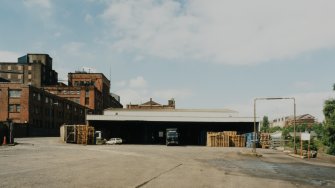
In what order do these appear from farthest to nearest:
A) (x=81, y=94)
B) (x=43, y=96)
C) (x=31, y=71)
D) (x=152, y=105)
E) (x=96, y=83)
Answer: (x=152, y=105) → (x=96, y=83) → (x=31, y=71) → (x=81, y=94) → (x=43, y=96)

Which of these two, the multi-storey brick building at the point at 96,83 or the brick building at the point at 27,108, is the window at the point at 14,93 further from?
the multi-storey brick building at the point at 96,83

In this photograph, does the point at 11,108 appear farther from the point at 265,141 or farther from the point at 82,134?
the point at 265,141

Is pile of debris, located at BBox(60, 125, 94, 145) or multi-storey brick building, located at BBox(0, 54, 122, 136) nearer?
pile of debris, located at BBox(60, 125, 94, 145)

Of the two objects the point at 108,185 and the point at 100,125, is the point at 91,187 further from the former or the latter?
the point at 100,125

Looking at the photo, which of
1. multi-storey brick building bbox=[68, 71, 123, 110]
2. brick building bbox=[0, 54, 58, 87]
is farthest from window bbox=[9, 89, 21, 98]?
multi-storey brick building bbox=[68, 71, 123, 110]

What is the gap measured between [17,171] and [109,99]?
4517 inches

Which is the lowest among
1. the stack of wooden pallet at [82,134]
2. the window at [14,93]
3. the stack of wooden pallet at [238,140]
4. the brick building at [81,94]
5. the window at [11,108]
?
the stack of wooden pallet at [238,140]

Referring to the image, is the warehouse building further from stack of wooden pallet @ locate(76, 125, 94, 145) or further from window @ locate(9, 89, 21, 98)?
window @ locate(9, 89, 21, 98)

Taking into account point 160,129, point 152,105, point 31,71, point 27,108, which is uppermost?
point 31,71

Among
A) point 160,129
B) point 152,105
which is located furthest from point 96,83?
point 160,129

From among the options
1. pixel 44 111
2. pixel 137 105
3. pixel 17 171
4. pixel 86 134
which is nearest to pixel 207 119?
pixel 86 134

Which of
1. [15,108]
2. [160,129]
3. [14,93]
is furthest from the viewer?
[14,93]

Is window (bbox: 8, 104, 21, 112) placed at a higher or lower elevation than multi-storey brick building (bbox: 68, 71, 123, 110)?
lower

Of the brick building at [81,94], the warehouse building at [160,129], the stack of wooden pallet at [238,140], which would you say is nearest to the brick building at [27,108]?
the warehouse building at [160,129]
